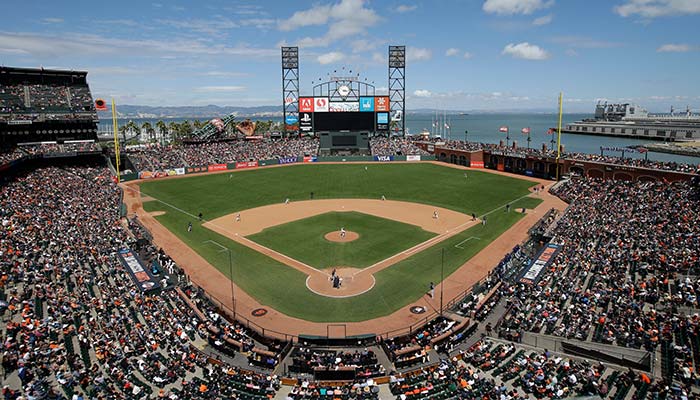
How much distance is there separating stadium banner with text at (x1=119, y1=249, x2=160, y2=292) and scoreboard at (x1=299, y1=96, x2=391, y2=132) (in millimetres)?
62291

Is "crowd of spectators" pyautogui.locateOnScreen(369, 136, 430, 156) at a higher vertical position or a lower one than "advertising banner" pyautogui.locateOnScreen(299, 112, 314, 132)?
lower

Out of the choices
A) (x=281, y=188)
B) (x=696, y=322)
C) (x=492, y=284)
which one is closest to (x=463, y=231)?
(x=492, y=284)

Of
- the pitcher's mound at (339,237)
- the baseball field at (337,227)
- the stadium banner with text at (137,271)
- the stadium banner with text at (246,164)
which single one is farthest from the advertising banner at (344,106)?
the stadium banner with text at (137,271)

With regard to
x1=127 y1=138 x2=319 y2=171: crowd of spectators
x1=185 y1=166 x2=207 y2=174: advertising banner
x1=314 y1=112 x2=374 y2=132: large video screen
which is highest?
x1=314 y1=112 x2=374 y2=132: large video screen

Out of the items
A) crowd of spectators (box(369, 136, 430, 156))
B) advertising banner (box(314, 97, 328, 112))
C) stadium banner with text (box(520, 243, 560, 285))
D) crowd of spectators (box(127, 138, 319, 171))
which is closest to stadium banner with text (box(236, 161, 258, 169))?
crowd of spectators (box(127, 138, 319, 171))

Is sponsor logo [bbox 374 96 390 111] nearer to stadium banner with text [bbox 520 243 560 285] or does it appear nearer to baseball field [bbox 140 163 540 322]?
baseball field [bbox 140 163 540 322]

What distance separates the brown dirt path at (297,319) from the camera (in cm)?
2464

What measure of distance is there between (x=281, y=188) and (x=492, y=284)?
40990 millimetres

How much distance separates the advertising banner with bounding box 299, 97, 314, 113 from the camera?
90.4m

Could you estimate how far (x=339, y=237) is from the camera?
40.1 metres

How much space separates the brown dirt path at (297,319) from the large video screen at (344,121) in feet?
158

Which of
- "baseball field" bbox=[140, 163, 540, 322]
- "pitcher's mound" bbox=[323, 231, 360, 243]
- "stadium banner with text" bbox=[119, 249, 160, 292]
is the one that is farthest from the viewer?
"pitcher's mound" bbox=[323, 231, 360, 243]

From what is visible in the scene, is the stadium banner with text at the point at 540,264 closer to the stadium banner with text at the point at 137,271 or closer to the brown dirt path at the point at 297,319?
the brown dirt path at the point at 297,319

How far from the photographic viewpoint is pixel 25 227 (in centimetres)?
3406
